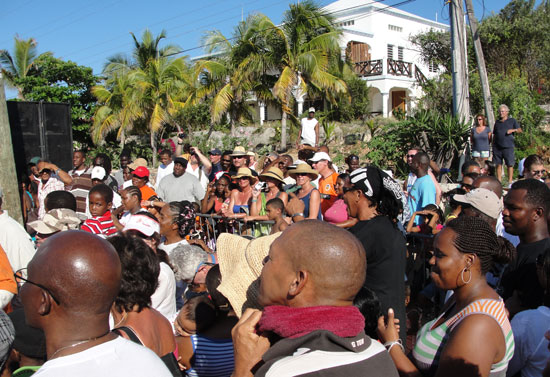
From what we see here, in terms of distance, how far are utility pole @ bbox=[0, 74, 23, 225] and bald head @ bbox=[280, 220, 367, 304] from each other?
6.76 meters

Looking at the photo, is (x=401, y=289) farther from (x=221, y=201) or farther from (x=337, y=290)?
(x=221, y=201)

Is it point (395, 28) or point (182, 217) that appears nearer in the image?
point (182, 217)

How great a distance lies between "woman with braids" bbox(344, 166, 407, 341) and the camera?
314 cm

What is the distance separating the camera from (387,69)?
88.2 ft

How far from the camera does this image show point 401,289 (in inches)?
126

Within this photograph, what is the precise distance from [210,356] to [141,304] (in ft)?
1.82

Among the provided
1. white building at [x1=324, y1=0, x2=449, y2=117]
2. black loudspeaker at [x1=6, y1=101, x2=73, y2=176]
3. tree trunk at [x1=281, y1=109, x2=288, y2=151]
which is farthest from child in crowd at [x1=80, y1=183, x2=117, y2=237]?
white building at [x1=324, y1=0, x2=449, y2=117]

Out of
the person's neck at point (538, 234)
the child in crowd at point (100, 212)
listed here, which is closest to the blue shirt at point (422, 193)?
the person's neck at point (538, 234)

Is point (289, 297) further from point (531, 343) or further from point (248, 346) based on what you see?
point (531, 343)

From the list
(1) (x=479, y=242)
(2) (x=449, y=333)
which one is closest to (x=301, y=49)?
(1) (x=479, y=242)

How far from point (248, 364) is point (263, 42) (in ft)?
66.7

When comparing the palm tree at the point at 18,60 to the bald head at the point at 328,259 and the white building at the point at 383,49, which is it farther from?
the bald head at the point at 328,259

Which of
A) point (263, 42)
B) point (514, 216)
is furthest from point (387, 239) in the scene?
point (263, 42)

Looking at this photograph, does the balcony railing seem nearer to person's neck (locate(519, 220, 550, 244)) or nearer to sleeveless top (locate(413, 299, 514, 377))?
person's neck (locate(519, 220, 550, 244))
